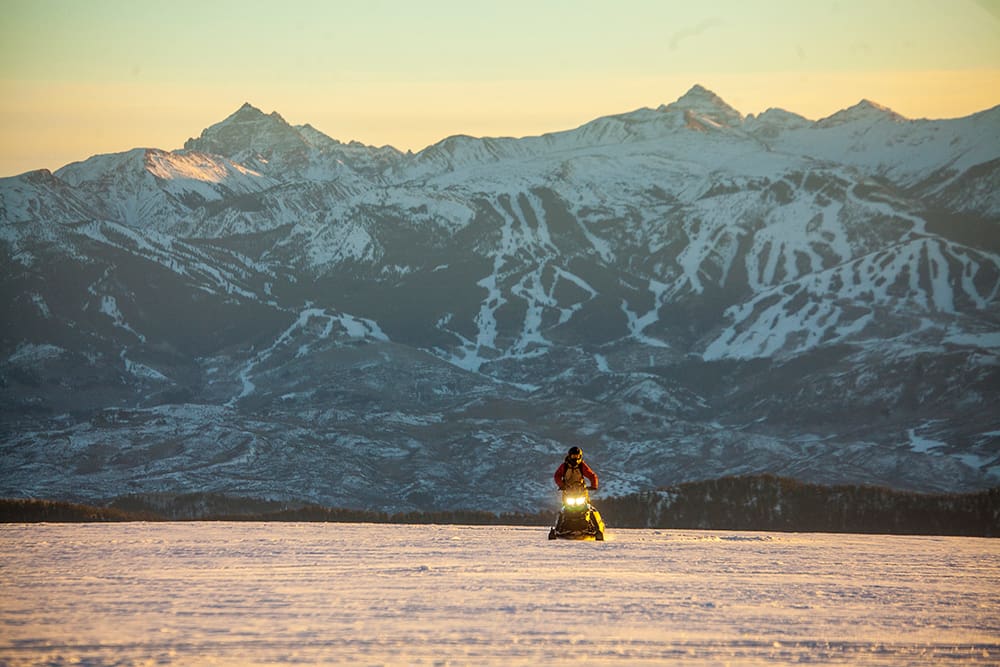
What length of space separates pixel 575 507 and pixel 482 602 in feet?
54.2

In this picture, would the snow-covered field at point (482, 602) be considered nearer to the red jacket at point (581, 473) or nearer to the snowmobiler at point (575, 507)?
the snowmobiler at point (575, 507)

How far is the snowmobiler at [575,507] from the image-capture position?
5259 centimetres

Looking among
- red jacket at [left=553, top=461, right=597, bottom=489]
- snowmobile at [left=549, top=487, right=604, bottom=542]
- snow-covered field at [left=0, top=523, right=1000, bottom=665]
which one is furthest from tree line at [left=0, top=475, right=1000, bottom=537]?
snow-covered field at [left=0, top=523, right=1000, bottom=665]

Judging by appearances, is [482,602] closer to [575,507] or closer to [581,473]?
[581,473]

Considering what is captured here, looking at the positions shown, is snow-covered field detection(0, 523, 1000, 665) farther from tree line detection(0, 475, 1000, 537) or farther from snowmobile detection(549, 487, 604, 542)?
tree line detection(0, 475, 1000, 537)

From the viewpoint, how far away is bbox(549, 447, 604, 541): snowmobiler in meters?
52.6

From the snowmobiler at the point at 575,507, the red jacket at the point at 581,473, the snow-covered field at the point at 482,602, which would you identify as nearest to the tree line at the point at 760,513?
the snowmobiler at the point at 575,507

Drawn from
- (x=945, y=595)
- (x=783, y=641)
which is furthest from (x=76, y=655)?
(x=945, y=595)

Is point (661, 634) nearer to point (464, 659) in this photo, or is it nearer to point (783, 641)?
point (783, 641)

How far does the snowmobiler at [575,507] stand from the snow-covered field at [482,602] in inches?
25.2

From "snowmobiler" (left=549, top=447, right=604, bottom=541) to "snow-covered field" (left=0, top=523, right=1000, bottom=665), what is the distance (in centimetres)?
64

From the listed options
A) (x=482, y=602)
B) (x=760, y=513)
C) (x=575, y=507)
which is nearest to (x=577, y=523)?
(x=575, y=507)

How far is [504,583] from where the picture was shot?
42.6 m

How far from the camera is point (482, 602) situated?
3891cm
